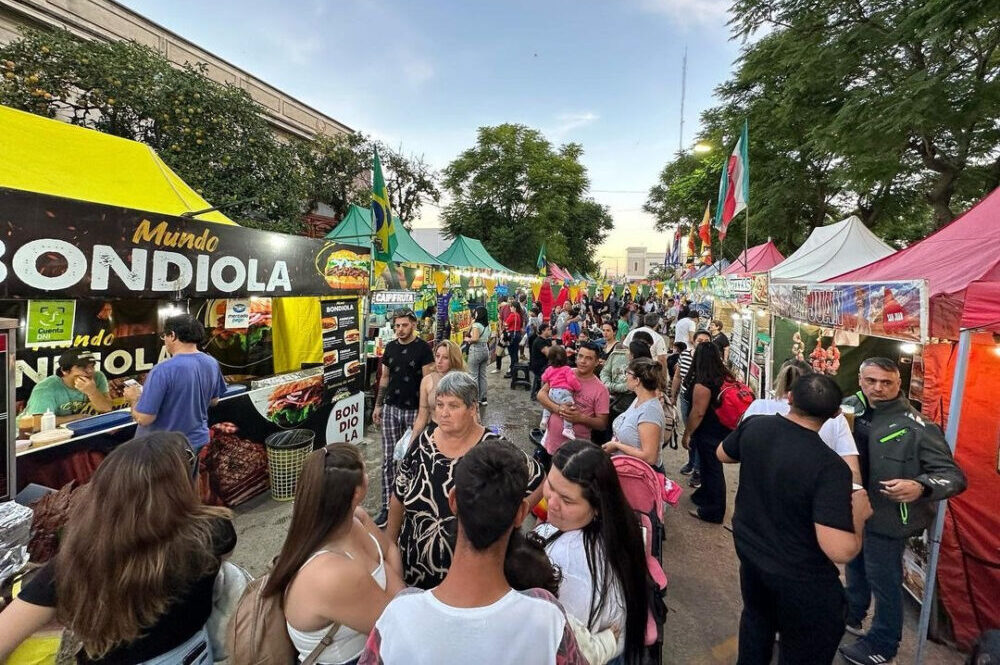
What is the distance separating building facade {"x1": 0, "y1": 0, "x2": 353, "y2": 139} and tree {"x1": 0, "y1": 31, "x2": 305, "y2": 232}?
2044 millimetres

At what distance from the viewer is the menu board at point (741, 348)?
733cm

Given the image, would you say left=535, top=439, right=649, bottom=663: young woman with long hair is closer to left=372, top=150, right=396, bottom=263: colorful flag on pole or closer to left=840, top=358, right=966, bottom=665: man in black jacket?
left=840, top=358, right=966, bottom=665: man in black jacket

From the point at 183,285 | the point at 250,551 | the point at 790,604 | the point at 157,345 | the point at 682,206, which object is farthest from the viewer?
the point at 682,206

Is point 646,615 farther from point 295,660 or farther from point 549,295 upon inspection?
point 549,295

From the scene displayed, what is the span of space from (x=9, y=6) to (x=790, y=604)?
21.0 meters

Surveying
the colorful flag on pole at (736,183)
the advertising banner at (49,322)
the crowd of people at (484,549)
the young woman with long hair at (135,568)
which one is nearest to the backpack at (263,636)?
the crowd of people at (484,549)

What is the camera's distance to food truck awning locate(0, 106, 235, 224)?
4.38 meters

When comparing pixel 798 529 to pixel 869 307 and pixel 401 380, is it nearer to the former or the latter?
pixel 869 307

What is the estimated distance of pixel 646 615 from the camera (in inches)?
64.1

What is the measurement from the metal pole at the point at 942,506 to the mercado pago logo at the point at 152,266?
6111 millimetres

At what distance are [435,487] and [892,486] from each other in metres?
2.66

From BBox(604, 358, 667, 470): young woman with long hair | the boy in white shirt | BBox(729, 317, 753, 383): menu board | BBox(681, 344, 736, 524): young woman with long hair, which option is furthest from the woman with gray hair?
BBox(729, 317, 753, 383): menu board

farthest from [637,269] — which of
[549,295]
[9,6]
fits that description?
[9,6]

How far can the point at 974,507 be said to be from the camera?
293cm
